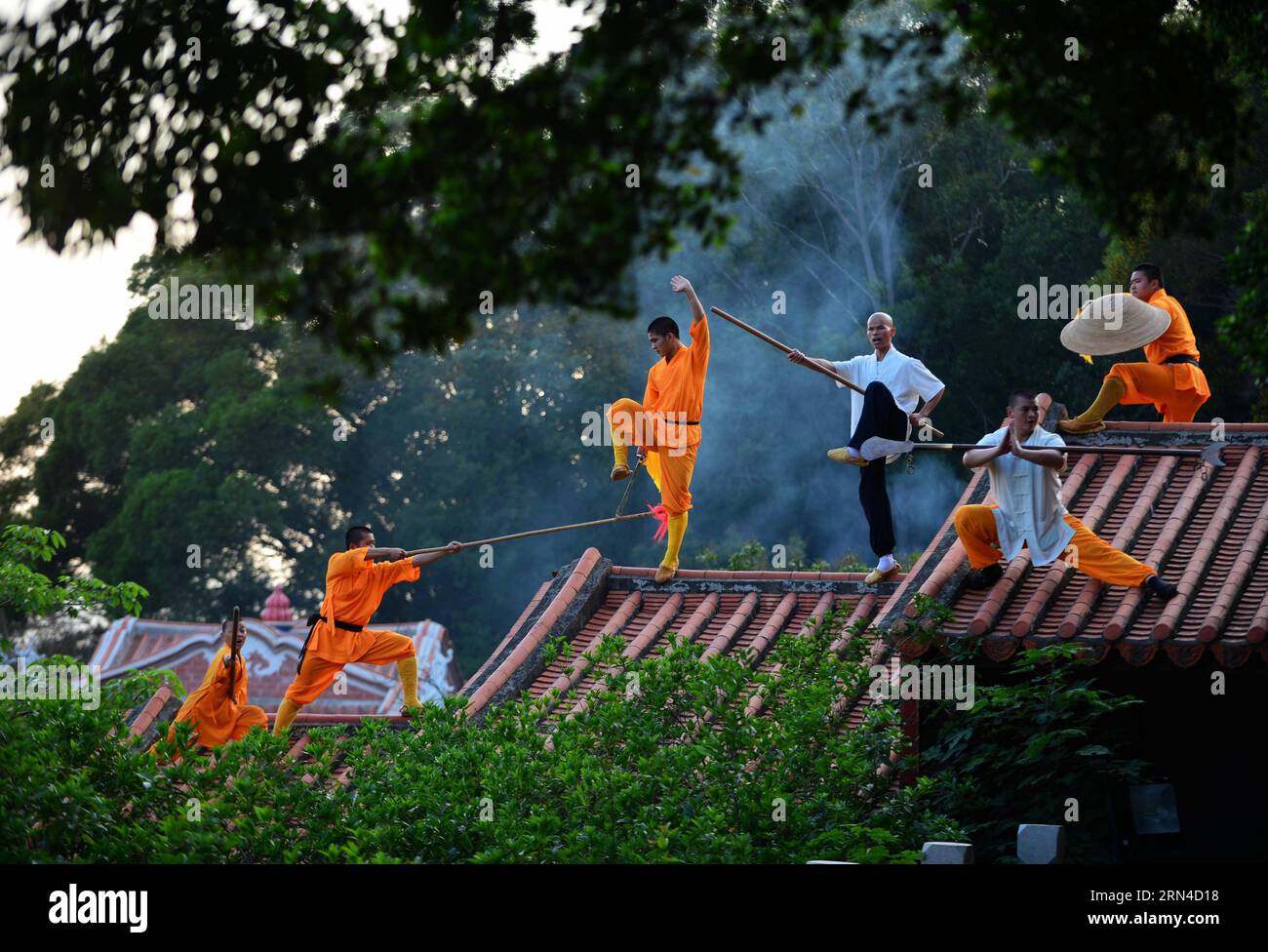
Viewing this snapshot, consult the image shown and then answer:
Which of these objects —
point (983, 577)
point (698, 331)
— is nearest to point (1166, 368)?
point (983, 577)

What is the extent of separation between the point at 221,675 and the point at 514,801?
12.1ft

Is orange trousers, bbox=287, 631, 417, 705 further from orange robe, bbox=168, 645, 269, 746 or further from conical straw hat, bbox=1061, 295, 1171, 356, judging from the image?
conical straw hat, bbox=1061, 295, 1171, 356

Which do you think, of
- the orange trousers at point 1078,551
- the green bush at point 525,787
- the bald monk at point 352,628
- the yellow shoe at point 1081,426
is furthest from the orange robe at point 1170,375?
the bald monk at point 352,628

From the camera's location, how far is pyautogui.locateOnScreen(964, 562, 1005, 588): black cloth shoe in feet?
27.3

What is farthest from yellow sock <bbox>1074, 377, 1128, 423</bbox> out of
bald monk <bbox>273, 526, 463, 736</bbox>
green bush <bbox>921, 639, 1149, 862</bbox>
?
bald monk <bbox>273, 526, 463, 736</bbox>

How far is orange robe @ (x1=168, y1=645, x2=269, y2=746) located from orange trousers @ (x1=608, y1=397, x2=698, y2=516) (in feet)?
8.13

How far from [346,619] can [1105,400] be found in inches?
169

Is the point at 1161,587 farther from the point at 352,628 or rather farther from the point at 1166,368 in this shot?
the point at 352,628

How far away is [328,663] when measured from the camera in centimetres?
1012

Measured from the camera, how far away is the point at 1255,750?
7.97 meters

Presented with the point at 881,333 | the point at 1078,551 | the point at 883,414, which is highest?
the point at 881,333

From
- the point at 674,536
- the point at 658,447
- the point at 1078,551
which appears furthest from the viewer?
the point at 674,536

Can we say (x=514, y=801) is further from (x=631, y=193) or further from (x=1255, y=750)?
(x=1255, y=750)
